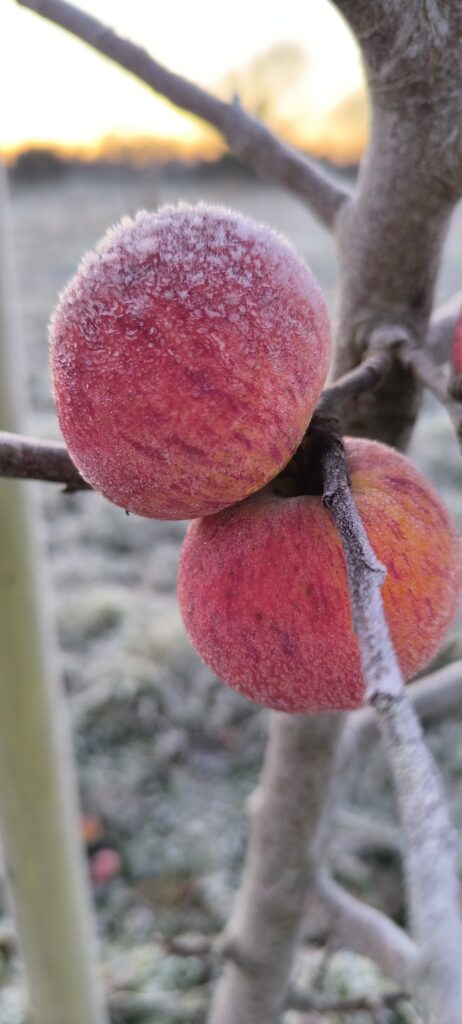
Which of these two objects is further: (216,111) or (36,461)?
(216,111)

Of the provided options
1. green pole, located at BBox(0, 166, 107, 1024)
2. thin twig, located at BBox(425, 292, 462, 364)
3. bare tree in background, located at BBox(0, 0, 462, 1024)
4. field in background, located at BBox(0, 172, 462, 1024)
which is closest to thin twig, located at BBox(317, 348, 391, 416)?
bare tree in background, located at BBox(0, 0, 462, 1024)

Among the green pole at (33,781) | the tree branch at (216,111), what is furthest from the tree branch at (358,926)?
the tree branch at (216,111)

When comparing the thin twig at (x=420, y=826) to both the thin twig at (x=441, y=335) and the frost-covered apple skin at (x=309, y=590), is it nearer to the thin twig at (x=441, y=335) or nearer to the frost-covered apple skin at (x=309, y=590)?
the frost-covered apple skin at (x=309, y=590)

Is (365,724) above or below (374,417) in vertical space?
below

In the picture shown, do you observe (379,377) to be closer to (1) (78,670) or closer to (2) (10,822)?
(2) (10,822)

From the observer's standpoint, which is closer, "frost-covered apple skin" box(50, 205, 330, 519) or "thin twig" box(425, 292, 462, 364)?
"frost-covered apple skin" box(50, 205, 330, 519)

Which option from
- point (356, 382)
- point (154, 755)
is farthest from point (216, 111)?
point (154, 755)

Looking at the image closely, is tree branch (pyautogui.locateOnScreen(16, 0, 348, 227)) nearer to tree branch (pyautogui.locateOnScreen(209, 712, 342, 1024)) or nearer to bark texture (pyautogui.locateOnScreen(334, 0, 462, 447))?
bark texture (pyautogui.locateOnScreen(334, 0, 462, 447))

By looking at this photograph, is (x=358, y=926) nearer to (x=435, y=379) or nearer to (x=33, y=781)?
(x=33, y=781)
